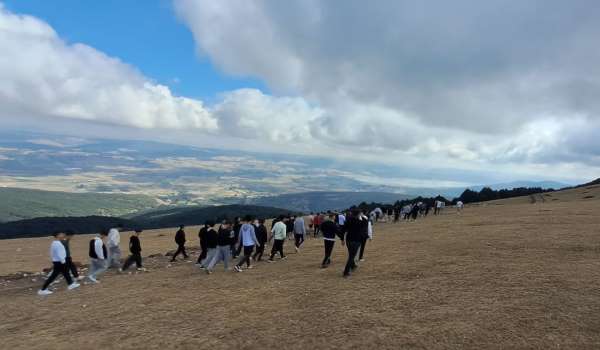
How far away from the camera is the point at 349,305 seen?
11.5 meters

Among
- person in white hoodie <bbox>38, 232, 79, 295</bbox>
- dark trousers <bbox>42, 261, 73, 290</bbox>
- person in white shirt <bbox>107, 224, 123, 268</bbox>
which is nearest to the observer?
person in white hoodie <bbox>38, 232, 79, 295</bbox>

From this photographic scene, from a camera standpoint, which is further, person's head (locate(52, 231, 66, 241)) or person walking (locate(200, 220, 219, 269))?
person walking (locate(200, 220, 219, 269))

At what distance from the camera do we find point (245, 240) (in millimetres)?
17422

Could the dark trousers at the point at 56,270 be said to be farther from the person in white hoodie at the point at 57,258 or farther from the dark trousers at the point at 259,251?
the dark trousers at the point at 259,251

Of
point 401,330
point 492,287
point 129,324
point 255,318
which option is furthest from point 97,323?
point 492,287

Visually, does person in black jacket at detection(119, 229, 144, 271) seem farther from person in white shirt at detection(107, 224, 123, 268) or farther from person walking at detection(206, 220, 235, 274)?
person walking at detection(206, 220, 235, 274)

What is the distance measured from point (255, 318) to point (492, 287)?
6967 mm

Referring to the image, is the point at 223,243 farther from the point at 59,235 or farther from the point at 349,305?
the point at 349,305

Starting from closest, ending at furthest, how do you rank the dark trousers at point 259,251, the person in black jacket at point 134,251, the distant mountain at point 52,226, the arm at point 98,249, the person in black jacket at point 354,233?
1. the person in black jacket at point 354,233
2. the arm at point 98,249
3. the person in black jacket at point 134,251
4. the dark trousers at point 259,251
5. the distant mountain at point 52,226

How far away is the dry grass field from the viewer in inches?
363

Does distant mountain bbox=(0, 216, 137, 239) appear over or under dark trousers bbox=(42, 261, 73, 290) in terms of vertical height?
under

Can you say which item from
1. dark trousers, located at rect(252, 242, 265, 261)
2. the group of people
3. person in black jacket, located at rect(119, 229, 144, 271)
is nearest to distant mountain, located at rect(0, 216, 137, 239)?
person in black jacket, located at rect(119, 229, 144, 271)

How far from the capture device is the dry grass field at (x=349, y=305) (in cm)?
922

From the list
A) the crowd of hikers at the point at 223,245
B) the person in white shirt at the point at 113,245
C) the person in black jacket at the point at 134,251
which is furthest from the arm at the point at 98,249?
the person in black jacket at the point at 134,251
